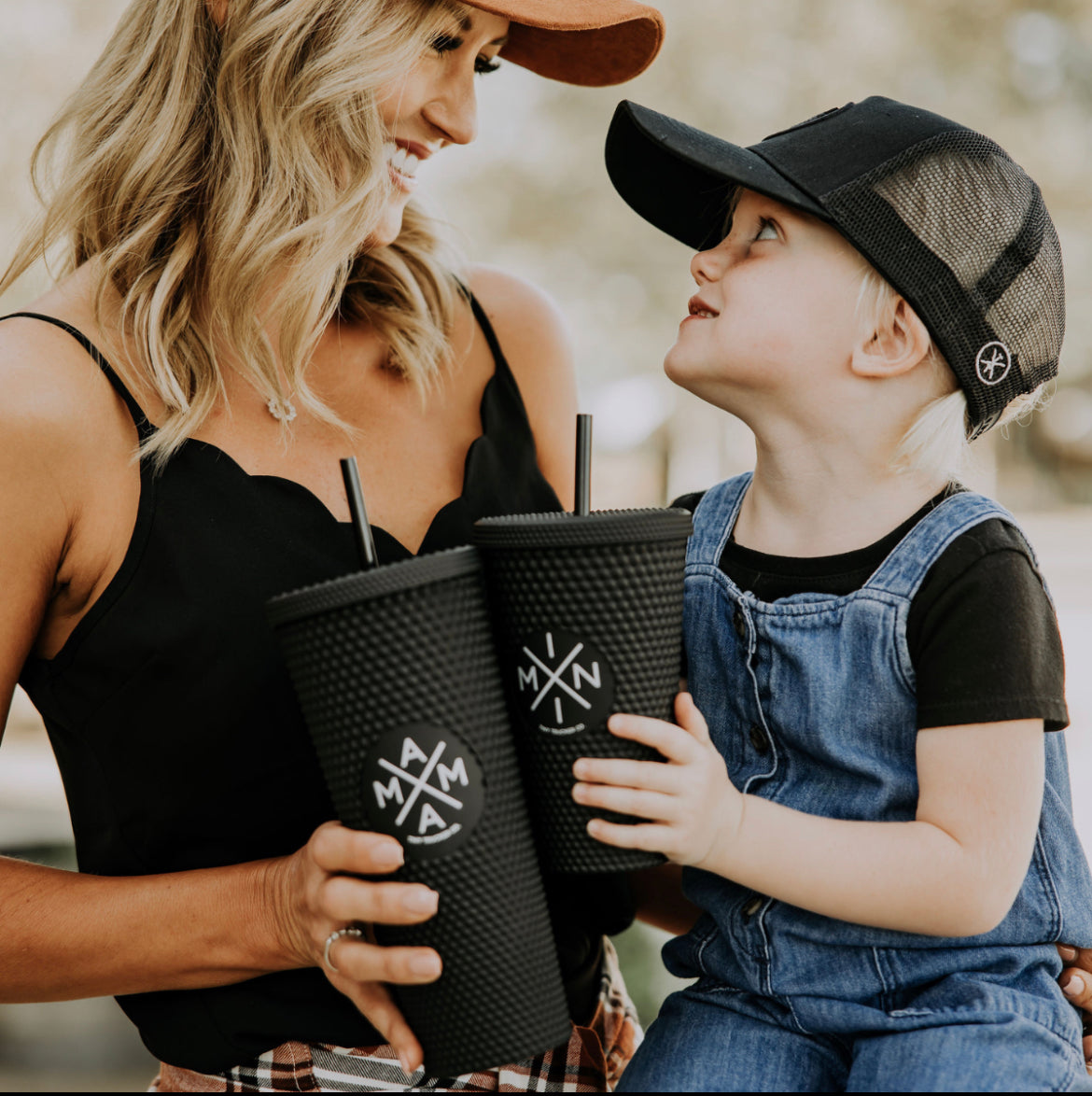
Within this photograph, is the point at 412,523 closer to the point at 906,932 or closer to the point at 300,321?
the point at 300,321

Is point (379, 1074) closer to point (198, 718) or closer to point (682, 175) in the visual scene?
point (198, 718)

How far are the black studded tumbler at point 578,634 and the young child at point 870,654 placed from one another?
80mm

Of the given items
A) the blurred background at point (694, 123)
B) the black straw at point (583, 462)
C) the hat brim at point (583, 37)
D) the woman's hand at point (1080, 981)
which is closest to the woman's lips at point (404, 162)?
the hat brim at point (583, 37)

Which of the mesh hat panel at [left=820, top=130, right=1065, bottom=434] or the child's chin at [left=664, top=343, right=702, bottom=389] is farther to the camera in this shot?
the child's chin at [left=664, top=343, right=702, bottom=389]

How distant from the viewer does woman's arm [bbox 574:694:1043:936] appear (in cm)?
125

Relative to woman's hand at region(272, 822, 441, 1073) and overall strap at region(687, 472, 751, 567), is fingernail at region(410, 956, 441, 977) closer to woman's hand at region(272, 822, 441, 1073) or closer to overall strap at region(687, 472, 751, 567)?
woman's hand at region(272, 822, 441, 1073)

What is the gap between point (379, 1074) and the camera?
145cm

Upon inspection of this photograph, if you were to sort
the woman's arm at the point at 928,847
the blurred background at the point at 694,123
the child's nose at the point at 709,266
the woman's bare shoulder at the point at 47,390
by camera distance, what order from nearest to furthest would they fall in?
1. the woman's arm at the point at 928,847
2. the woman's bare shoulder at the point at 47,390
3. the child's nose at the point at 709,266
4. the blurred background at the point at 694,123

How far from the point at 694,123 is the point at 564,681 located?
6.23 meters

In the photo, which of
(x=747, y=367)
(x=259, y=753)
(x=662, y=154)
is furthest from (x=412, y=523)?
(x=662, y=154)

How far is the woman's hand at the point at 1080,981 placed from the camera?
4.58ft

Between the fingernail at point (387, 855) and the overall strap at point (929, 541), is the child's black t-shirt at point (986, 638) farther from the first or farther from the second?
the fingernail at point (387, 855)

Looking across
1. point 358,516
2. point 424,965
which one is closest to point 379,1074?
point 424,965

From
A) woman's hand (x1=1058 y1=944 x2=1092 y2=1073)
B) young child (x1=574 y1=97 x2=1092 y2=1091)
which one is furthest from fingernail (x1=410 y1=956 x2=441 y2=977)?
woman's hand (x1=1058 y1=944 x2=1092 y2=1073)
